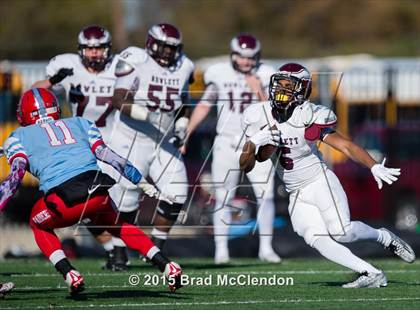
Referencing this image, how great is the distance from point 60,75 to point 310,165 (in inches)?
121

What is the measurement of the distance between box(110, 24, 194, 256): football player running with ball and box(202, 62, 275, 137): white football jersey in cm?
73

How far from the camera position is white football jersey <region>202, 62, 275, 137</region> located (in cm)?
1070

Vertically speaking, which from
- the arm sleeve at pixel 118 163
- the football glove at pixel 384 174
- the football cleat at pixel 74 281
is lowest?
the football cleat at pixel 74 281

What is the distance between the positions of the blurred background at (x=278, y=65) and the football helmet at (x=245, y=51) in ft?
2.95

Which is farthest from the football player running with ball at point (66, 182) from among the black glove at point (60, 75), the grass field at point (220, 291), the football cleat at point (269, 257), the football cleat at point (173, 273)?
the football cleat at point (269, 257)

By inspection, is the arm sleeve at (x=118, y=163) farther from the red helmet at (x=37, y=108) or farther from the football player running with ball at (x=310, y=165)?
the football player running with ball at (x=310, y=165)

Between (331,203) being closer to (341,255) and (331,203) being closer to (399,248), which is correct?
(341,255)

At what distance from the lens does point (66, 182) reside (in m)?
7.27

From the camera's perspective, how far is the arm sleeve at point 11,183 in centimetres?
709

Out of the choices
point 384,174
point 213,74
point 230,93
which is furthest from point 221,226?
point 384,174

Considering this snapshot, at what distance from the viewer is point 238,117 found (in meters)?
10.7

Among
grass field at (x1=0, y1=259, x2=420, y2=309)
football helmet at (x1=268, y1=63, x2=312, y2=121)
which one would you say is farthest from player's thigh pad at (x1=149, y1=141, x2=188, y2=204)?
football helmet at (x1=268, y1=63, x2=312, y2=121)

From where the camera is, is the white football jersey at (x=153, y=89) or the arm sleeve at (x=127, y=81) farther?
the white football jersey at (x=153, y=89)

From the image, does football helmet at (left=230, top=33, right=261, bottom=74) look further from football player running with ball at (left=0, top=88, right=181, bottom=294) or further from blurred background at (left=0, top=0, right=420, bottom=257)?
football player running with ball at (left=0, top=88, right=181, bottom=294)
